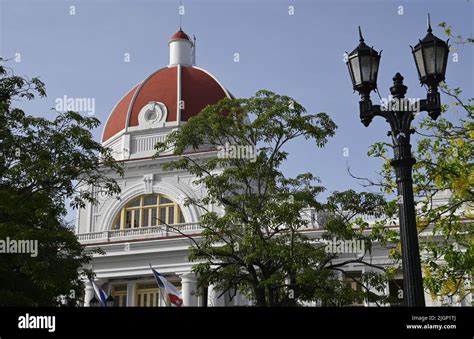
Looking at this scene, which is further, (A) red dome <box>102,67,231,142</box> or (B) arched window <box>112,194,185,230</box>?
(A) red dome <box>102,67,231,142</box>

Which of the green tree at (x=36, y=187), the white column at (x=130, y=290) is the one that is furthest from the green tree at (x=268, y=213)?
the white column at (x=130, y=290)

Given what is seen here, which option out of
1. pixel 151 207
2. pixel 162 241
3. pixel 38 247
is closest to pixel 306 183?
pixel 38 247

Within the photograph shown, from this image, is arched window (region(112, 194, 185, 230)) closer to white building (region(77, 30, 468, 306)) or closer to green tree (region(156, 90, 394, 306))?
white building (region(77, 30, 468, 306))

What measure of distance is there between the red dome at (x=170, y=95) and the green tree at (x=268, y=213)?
18475mm

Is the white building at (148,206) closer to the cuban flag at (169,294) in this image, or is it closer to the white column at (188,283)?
the white column at (188,283)

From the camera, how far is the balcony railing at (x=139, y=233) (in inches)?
1303

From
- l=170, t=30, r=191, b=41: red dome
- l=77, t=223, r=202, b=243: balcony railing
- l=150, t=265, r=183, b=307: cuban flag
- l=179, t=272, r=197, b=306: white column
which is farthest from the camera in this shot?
l=170, t=30, r=191, b=41: red dome

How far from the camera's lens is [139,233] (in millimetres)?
34156

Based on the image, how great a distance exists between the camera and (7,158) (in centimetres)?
1623

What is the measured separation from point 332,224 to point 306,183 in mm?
1798

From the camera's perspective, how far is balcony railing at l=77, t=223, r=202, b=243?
33.1 meters

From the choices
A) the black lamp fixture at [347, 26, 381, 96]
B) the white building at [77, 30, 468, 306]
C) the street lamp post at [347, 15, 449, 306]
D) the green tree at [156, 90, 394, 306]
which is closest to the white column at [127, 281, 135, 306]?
the white building at [77, 30, 468, 306]

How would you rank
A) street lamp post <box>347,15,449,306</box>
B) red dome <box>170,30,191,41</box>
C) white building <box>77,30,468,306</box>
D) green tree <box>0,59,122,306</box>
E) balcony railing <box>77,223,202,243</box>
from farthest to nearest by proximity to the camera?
red dome <box>170,30,191,41</box>, balcony railing <box>77,223,202,243</box>, white building <box>77,30,468,306</box>, green tree <box>0,59,122,306</box>, street lamp post <box>347,15,449,306</box>

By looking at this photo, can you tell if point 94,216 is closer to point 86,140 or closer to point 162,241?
point 162,241
